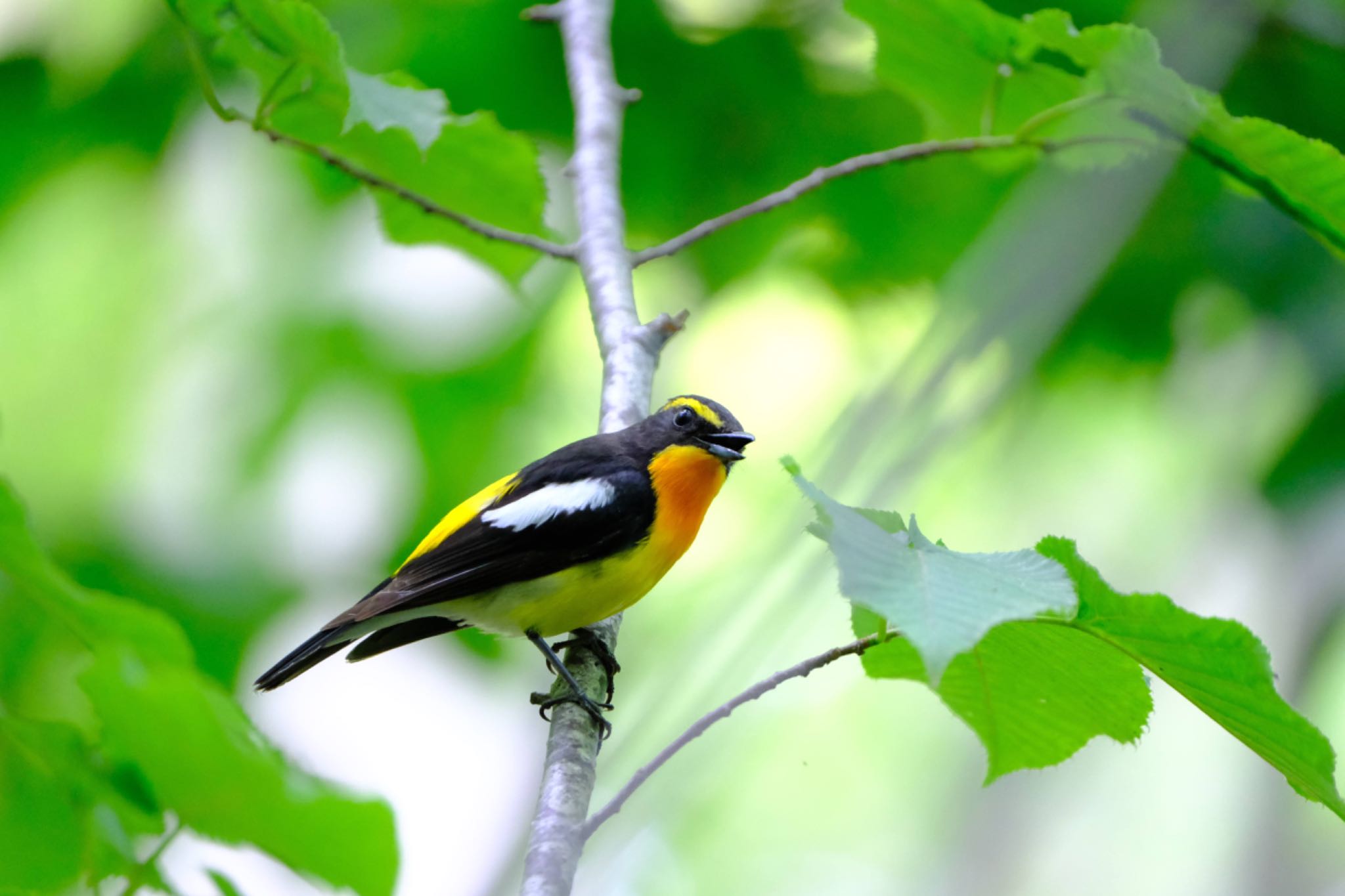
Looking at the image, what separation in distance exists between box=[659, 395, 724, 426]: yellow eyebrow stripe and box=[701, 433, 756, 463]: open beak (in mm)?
51

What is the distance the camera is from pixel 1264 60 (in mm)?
3609

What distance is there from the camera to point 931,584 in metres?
1.06

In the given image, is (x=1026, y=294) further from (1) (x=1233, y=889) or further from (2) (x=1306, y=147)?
(1) (x=1233, y=889)

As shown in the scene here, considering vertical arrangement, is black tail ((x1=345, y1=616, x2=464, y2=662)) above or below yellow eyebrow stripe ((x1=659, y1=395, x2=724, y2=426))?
below

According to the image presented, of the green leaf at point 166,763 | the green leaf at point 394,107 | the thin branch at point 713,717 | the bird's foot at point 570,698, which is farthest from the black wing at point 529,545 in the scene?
the green leaf at point 166,763

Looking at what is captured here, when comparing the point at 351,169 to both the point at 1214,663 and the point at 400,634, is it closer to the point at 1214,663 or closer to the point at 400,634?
the point at 400,634

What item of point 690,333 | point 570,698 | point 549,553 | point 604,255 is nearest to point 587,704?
point 570,698

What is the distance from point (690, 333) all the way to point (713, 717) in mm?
3532

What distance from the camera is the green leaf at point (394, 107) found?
6.70 ft

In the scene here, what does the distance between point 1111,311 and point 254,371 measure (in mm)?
3161

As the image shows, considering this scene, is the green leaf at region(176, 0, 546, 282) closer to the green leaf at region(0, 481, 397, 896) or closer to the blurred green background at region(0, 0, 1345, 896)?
the blurred green background at region(0, 0, 1345, 896)

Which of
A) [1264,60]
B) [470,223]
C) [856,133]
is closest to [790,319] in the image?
[856,133]

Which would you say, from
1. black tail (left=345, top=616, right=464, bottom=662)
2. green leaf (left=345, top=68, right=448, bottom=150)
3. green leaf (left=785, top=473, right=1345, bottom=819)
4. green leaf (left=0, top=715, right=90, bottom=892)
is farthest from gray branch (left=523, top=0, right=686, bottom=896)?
green leaf (left=0, top=715, right=90, bottom=892)

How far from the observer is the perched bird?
2973 millimetres
